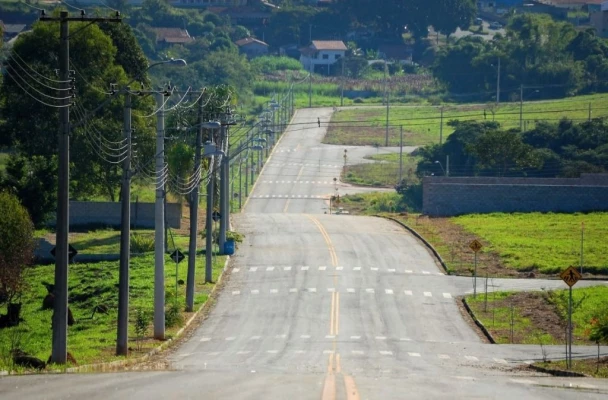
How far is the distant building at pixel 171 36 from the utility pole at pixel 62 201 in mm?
162184

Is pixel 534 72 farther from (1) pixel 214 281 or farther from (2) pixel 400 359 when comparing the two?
(2) pixel 400 359

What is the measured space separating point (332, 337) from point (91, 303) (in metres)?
13.0

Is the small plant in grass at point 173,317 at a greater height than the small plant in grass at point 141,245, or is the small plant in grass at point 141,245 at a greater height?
the small plant in grass at point 141,245

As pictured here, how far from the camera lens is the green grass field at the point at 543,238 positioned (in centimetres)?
6581

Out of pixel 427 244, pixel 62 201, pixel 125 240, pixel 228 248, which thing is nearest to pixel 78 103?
pixel 228 248

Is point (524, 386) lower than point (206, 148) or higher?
lower

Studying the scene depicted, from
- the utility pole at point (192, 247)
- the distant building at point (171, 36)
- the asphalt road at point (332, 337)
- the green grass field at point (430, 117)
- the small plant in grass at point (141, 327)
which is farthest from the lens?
the distant building at point (171, 36)

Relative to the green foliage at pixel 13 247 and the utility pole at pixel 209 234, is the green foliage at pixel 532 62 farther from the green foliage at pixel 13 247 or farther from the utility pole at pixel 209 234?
the green foliage at pixel 13 247

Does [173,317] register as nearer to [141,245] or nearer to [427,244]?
[141,245]

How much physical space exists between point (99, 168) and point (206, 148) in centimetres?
2742

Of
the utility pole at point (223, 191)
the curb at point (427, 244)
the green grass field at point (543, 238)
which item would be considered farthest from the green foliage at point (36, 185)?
the green grass field at point (543, 238)

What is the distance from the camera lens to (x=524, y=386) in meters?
29.5

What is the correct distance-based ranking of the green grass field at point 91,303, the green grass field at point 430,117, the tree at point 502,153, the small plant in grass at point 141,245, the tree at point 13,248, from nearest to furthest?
the green grass field at point 91,303 < the tree at point 13,248 < the small plant in grass at point 141,245 < the tree at point 502,153 < the green grass field at point 430,117

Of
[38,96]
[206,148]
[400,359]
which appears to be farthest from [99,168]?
[400,359]
